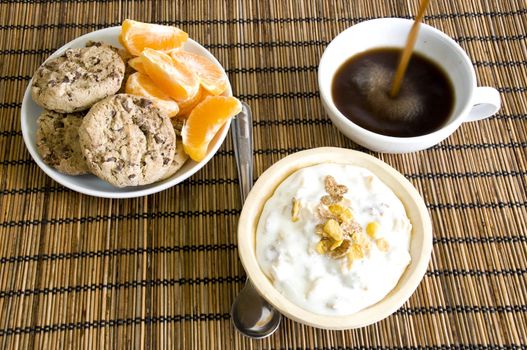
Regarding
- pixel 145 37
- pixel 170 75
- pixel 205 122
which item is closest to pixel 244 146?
pixel 205 122

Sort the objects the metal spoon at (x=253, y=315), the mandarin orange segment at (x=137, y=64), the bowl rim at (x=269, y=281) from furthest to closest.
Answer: the mandarin orange segment at (x=137, y=64) → the metal spoon at (x=253, y=315) → the bowl rim at (x=269, y=281)

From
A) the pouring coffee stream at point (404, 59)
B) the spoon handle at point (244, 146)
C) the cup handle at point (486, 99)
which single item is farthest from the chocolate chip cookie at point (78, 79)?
the cup handle at point (486, 99)

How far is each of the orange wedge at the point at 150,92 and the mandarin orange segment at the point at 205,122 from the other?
0.05 metres

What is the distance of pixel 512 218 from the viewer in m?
1.43

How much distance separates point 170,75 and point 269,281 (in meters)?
0.56

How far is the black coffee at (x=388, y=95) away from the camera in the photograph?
4.56 feet

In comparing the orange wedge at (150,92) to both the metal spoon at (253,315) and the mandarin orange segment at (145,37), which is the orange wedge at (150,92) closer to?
the mandarin orange segment at (145,37)

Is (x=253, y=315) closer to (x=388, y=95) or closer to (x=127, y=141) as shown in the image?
(x=127, y=141)

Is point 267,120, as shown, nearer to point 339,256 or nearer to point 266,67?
point 266,67

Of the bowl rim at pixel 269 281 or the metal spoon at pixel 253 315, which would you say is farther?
the metal spoon at pixel 253 315

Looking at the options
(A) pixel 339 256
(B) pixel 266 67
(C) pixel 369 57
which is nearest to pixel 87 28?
(B) pixel 266 67

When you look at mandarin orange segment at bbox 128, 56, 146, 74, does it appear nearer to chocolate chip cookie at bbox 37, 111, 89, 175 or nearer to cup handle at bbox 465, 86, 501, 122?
chocolate chip cookie at bbox 37, 111, 89, 175

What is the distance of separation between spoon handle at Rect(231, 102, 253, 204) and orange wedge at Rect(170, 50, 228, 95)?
0.09 metres

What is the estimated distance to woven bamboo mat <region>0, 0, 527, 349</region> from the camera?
4.25 feet
